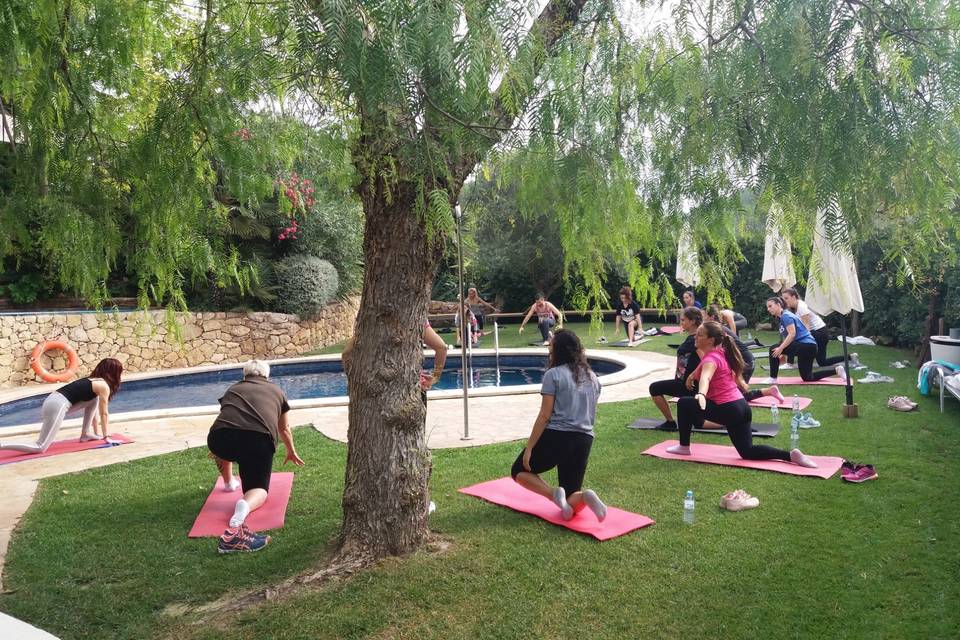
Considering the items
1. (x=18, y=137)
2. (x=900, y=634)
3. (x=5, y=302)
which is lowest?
(x=900, y=634)

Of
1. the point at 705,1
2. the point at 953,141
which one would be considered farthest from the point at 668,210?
the point at 953,141

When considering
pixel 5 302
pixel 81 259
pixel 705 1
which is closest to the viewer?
pixel 705 1

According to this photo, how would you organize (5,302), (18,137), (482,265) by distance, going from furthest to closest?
(482,265)
(5,302)
(18,137)

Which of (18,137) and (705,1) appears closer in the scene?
(705,1)

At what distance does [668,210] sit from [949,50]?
4.39ft

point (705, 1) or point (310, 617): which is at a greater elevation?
point (705, 1)

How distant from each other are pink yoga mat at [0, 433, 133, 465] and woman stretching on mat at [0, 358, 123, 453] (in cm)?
6

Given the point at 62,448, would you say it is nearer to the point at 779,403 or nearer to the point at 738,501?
the point at 738,501

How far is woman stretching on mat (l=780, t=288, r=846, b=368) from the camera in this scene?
10.1 metres

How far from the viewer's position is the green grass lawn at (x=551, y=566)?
11.1 feet

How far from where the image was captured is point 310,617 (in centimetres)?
346

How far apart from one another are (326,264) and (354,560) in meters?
15.1

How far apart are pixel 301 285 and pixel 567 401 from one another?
46.5ft

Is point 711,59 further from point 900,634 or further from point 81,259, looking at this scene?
point 81,259
